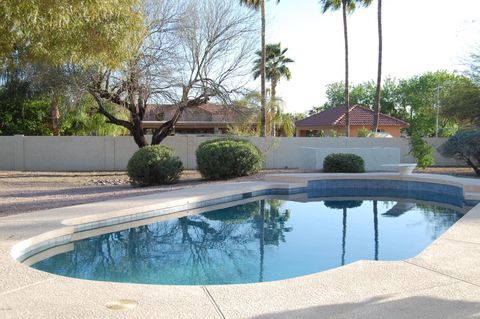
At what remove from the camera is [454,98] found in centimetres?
2517

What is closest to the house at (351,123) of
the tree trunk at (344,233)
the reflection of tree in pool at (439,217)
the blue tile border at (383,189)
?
the blue tile border at (383,189)

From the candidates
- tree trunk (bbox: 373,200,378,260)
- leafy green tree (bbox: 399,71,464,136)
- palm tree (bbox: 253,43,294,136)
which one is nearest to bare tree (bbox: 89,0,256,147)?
tree trunk (bbox: 373,200,378,260)

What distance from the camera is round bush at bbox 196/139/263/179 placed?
18281 mm

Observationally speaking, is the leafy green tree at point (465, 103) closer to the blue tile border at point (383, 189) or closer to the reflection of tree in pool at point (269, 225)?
the blue tile border at point (383, 189)

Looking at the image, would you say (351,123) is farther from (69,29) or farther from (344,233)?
(69,29)

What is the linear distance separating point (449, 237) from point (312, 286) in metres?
3.79

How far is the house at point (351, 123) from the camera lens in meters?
43.5

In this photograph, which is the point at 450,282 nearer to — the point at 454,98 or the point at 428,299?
the point at 428,299

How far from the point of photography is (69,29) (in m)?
11.5

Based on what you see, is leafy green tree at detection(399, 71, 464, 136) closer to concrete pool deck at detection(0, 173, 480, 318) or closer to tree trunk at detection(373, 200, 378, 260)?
tree trunk at detection(373, 200, 378, 260)

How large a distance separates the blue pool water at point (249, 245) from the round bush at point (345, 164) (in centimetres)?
590

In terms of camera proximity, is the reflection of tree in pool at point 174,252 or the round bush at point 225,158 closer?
the reflection of tree in pool at point 174,252

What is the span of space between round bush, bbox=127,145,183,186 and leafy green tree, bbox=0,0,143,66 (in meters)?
4.50

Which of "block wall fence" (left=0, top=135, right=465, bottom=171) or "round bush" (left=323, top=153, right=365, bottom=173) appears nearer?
"round bush" (left=323, top=153, right=365, bottom=173)
